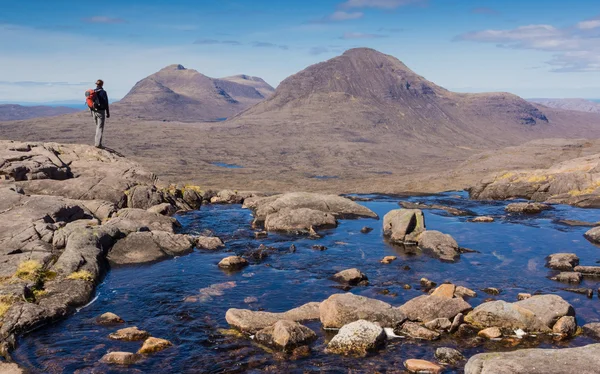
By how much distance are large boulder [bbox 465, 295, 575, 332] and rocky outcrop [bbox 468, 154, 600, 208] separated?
103 ft

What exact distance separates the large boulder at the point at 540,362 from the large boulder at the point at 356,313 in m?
5.01

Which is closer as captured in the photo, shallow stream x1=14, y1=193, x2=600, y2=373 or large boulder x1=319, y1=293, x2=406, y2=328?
shallow stream x1=14, y1=193, x2=600, y2=373

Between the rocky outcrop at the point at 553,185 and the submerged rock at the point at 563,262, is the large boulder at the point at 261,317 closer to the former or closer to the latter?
the submerged rock at the point at 563,262

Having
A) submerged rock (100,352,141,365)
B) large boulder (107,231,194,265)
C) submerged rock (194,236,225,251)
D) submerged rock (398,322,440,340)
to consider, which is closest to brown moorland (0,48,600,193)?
submerged rock (194,236,225,251)

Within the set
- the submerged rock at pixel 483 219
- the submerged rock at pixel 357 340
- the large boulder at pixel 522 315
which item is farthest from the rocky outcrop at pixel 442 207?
the submerged rock at pixel 357 340

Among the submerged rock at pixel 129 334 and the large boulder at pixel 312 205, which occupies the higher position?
the large boulder at pixel 312 205

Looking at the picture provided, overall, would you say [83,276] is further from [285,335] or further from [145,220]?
[285,335]

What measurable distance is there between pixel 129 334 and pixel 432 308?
1220 cm

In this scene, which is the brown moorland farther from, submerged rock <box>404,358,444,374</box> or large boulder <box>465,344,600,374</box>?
large boulder <box>465,344,600,374</box>

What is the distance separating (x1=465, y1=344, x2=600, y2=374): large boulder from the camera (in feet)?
47.4

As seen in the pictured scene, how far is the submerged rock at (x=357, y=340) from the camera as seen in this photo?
60.0 feet

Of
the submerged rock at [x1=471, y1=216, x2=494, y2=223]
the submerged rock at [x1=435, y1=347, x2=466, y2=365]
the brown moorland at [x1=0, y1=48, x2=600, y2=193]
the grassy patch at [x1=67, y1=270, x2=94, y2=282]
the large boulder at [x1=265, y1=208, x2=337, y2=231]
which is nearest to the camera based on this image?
the submerged rock at [x1=435, y1=347, x2=466, y2=365]

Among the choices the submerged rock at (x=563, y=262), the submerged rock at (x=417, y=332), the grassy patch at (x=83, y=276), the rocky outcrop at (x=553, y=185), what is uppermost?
the rocky outcrop at (x=553, y=185)

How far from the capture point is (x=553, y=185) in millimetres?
53031
